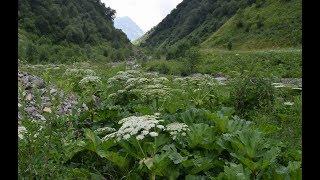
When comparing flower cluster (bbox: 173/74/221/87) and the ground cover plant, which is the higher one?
the ground cover plant

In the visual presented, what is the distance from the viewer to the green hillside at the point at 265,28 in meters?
58.2

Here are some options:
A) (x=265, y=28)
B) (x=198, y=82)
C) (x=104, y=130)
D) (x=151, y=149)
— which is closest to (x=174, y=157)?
(x=151, y=149)

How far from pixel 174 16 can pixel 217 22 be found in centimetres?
7748

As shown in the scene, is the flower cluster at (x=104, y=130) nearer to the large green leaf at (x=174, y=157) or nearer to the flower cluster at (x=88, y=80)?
the large green leaf at (x=174, y=157)

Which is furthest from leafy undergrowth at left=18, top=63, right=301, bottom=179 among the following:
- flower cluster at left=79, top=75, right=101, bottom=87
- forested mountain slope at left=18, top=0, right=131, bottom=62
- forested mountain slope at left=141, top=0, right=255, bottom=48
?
forested mountain slope at left=141, top=0, right=255, bottom=48

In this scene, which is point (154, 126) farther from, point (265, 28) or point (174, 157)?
point (265, 28)

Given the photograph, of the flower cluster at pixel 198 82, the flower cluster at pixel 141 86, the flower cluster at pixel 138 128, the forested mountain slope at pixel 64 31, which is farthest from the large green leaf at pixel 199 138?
the forested mountain slope at pixel 64 31

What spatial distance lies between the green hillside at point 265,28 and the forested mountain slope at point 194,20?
7.93m

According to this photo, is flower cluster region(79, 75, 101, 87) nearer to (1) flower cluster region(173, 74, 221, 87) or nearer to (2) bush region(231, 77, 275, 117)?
(1) flower cluster region(173, 74, 221, 87)

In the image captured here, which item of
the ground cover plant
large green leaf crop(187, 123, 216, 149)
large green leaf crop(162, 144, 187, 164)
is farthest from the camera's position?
large green leaf crop(187, 123, 216, 149)

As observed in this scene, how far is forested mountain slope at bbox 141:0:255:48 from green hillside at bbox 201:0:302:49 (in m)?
7.93

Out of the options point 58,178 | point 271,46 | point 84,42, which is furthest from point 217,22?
point 58,178

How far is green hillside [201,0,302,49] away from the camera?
58.2m
